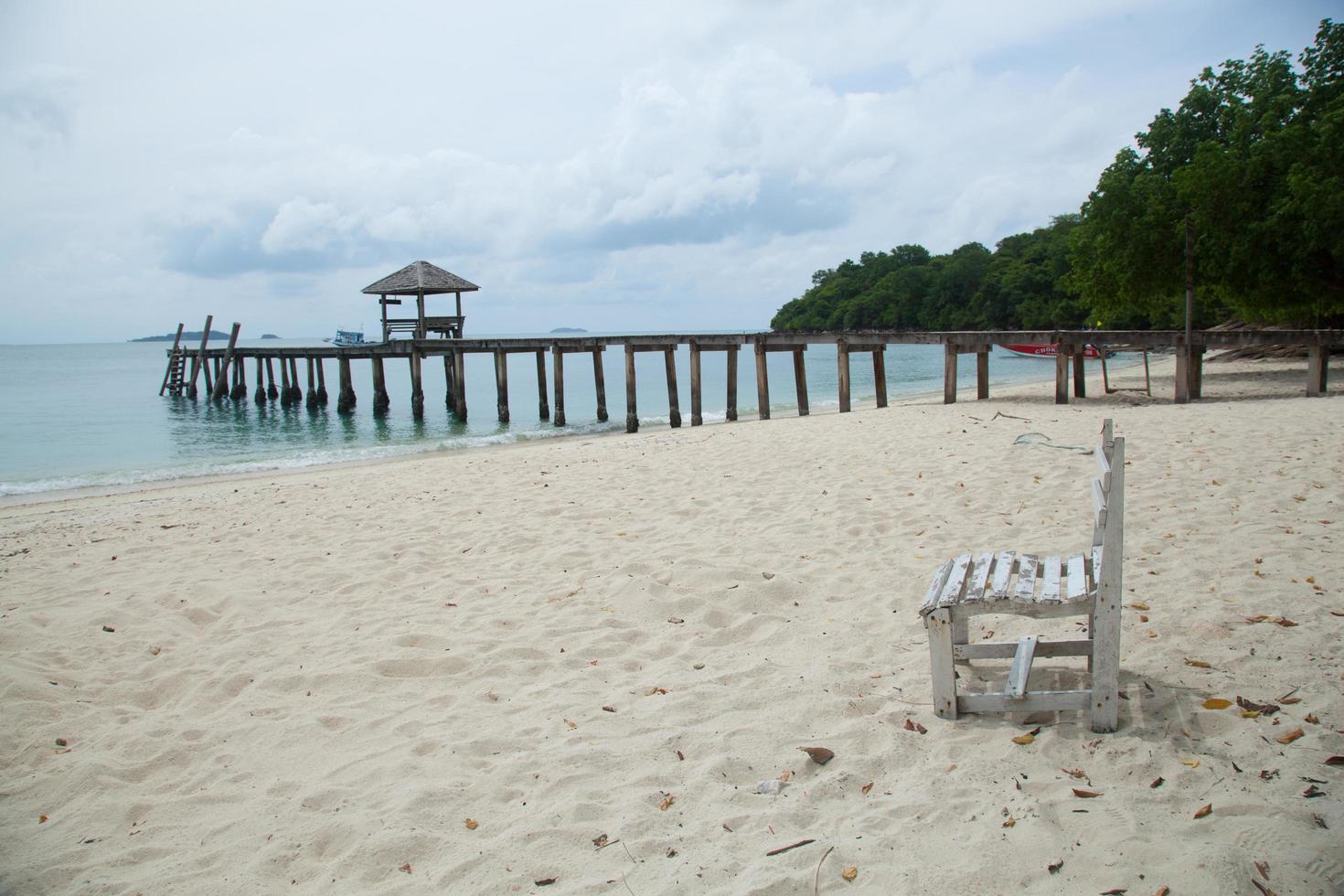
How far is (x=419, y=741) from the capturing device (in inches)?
138

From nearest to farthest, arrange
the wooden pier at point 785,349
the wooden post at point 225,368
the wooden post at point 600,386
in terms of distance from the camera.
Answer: the wooden pier at point 785,349 → the wooden post at point 600,386 → the wooden post at point 225,368

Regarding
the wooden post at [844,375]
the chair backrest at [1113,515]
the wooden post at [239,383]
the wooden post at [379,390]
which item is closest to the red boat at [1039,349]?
the wooden post at [844,375]

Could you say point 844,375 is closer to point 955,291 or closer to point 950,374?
point 950,374

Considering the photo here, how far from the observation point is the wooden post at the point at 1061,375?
1423 centimetres

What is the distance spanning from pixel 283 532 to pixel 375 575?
6.47ft

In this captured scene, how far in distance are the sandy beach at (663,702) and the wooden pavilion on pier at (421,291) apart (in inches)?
777

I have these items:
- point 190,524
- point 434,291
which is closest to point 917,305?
point 434,291

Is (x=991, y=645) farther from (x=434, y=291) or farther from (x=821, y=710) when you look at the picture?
(x=434, y=291)

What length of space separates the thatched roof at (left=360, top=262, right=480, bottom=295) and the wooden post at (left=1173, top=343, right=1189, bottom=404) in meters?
20.6

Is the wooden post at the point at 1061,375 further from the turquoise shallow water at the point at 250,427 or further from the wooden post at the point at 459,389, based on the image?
the wooden post at the point at 459,389

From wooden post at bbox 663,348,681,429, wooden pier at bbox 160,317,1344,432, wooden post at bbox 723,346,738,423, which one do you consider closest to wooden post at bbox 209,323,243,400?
wooden pier at bbox 160,317,1344,432

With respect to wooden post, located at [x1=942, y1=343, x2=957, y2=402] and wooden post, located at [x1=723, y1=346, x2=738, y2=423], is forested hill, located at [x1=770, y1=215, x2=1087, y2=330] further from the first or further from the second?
wooden post, located at [x1=942, y1=343, x2=957, y2=402]

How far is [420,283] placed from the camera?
87.8ft

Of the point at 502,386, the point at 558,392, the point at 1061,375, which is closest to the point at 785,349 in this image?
the point at 1061,375
